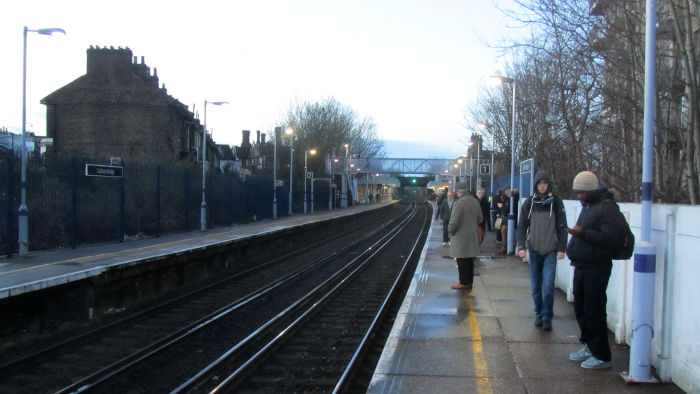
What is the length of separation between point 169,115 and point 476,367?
120ft

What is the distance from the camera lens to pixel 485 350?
622cm

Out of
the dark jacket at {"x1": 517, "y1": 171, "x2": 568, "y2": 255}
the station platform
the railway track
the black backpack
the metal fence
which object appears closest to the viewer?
the black backpack

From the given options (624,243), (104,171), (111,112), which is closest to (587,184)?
(624,243)

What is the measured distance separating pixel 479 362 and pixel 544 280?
165 cm

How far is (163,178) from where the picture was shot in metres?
21.8

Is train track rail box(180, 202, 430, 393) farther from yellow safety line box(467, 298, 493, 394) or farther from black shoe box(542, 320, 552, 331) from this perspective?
black shoe box(542, 320, 552, 331)

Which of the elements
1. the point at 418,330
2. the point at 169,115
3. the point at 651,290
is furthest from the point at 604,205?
the point at 169,115

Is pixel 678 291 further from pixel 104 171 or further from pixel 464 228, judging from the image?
pixel 104 171

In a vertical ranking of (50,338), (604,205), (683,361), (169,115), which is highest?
(169,115)

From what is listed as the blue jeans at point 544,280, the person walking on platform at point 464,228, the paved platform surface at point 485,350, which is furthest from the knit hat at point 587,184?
the person walking on platform at point 464,228

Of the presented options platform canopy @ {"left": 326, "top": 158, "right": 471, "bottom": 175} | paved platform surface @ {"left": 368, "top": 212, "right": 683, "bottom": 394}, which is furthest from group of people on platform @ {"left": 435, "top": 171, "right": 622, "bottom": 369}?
platform canopy @ {"left": 326, "top": 158, "right": 471, "bottom": 175}

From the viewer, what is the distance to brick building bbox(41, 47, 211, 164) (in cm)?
3781

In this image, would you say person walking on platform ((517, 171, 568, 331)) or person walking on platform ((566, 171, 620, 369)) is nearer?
person walking on platform ((566, 171, 620, 369))

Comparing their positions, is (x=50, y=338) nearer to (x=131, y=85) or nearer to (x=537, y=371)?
(x=537, y=371)
